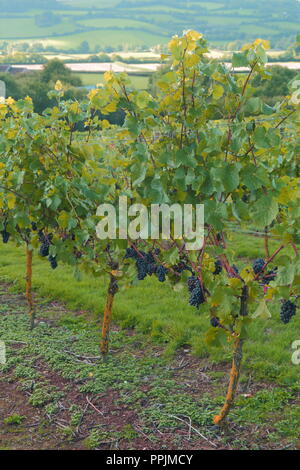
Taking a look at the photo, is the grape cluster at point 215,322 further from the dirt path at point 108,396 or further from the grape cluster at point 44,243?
the grape cluster at point 44,243

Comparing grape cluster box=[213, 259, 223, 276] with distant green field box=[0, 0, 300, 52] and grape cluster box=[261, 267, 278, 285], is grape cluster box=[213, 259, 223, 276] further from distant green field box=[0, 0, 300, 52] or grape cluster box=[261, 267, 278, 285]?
distant green field box=[0, 0, 300, 52]

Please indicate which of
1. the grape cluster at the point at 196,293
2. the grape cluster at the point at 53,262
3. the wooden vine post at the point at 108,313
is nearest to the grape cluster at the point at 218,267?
the grape cluster at the point at 196,293

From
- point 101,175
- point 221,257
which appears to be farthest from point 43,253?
point 221,257

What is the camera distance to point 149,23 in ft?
214

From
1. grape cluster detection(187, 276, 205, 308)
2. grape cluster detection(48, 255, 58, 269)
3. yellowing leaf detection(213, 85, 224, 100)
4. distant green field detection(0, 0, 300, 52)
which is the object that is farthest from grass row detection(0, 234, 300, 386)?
distant green field detection(0, 0, 300, 52)

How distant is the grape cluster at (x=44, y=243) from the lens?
4.53m

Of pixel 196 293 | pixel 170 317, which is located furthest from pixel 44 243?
pixel 196 293

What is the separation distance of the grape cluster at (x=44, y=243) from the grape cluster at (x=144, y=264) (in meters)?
0.85

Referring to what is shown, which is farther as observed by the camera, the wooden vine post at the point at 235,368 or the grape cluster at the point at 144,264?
the grape cluster at the point at 144,264

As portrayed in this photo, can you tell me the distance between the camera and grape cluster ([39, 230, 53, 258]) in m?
4.53

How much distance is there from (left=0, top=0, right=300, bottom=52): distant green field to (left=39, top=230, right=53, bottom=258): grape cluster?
164ft

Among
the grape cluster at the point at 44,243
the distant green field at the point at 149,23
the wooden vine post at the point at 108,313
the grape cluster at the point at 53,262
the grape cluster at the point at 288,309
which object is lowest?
the wooden vine post at the point at 108,313

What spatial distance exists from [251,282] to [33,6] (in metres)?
86.6
